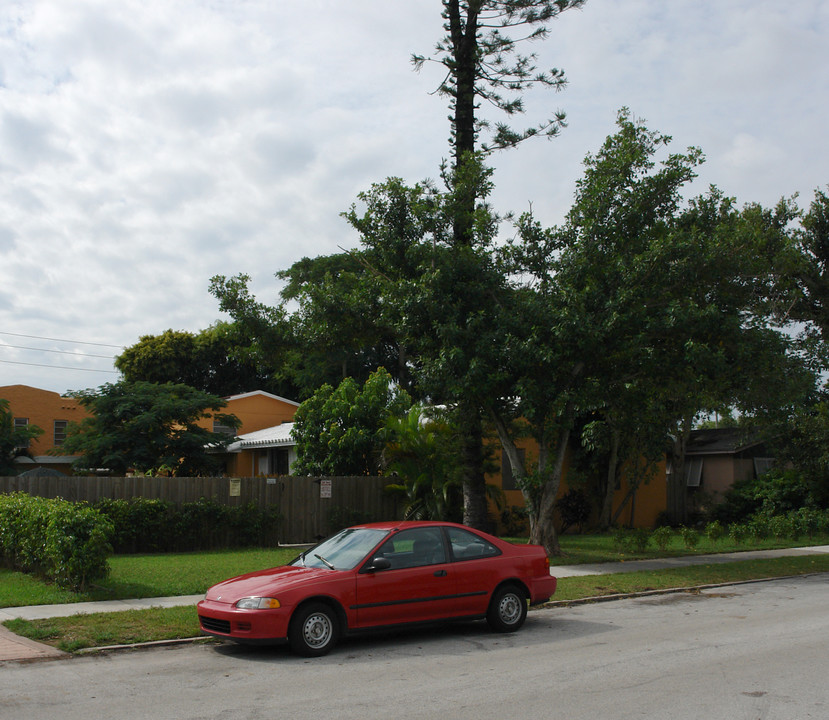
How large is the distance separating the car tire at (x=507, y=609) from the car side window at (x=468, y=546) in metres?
0.47

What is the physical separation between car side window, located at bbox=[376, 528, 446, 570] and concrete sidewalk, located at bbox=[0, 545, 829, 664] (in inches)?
143

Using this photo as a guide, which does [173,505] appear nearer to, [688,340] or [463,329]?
[463,329]

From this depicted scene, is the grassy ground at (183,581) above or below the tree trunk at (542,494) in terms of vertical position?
below

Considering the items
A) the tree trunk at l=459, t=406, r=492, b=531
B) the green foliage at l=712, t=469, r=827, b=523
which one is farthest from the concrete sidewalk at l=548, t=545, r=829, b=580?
the green foliage at l=712, t=469, r=827, b=523

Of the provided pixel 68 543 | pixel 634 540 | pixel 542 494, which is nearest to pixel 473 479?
pixel 542 494

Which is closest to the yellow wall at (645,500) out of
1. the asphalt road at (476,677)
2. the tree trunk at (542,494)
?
the tree trunk at (542,494)

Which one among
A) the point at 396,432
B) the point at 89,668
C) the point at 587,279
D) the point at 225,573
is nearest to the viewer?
the point at 89,668

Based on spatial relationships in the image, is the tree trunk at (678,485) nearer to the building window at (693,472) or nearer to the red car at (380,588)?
the building window at (693,472)

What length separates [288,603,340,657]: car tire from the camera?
8.74m

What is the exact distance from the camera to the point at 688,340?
626 inches

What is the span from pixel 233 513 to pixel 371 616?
1109cm

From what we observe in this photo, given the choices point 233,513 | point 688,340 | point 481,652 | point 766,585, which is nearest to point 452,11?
point 688,340

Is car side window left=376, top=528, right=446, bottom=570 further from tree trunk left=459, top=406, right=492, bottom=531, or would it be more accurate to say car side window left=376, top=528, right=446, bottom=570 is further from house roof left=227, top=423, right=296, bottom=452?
house roof left=227, top=423, right=296, bottom=452

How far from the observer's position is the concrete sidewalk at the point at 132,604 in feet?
28.9
